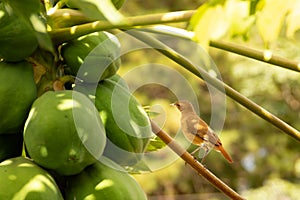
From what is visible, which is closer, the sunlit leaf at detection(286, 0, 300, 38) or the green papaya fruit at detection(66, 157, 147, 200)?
the sunlit leaf at detection(286, 0, 300, 38)

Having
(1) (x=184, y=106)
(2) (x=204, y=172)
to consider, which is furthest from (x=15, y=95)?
(1) (x=184, y=106)

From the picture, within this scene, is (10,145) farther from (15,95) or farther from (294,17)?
(294,17)

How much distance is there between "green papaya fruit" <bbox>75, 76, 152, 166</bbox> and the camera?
1.07 m

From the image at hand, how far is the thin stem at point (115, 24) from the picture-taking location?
87 cm

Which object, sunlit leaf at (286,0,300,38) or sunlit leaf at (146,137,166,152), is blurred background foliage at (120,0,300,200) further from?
sunlit leaf at (286,0,300,38)

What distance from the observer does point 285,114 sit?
22.0 feet

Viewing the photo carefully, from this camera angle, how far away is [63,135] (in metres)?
0.97

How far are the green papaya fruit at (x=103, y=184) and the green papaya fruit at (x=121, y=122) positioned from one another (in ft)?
0.12

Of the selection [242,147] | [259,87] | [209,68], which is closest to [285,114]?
[259,87]

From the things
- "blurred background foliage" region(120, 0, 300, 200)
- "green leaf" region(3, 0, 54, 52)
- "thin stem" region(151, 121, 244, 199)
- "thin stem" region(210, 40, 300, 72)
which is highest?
"green leaf" region(3, 0, 54, 52)

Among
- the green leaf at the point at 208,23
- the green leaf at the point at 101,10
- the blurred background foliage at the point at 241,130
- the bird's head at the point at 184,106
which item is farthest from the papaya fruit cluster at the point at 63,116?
the blurred background foliage at the point at 241,130

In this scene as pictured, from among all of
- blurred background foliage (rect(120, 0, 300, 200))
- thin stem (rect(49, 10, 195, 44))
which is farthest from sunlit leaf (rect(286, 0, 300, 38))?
blurred background foliage (rect(120, 0, 300, 200))

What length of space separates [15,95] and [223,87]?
0.34 m

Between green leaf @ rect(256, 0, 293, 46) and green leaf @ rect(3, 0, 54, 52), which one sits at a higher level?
green leaf @ rect(256, 0, 293, 46)
